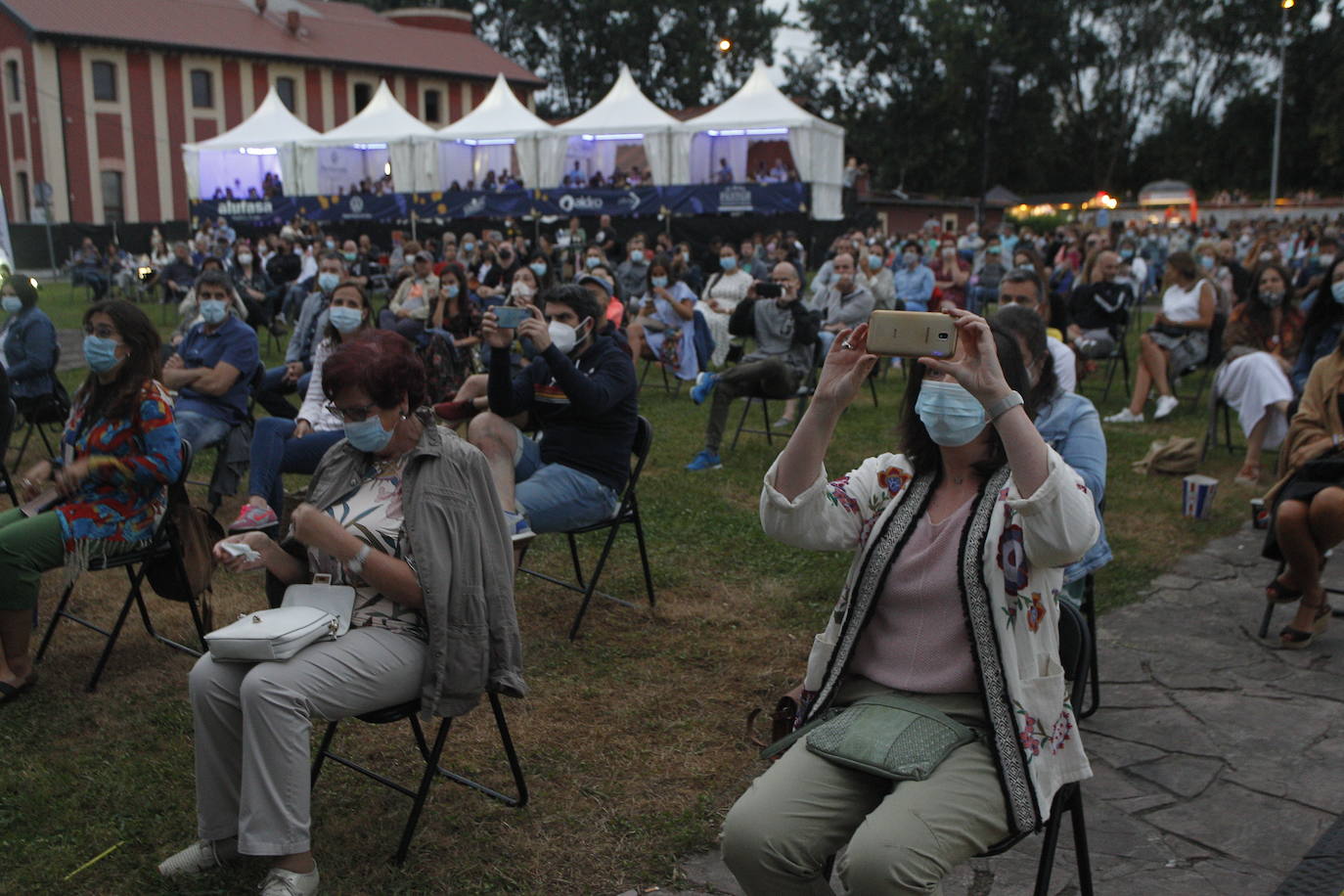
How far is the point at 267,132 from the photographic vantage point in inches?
1297

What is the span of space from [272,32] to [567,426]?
46.7 meters

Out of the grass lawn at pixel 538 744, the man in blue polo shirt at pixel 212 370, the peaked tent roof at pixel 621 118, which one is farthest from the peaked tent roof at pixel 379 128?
the grass lawn at pixel 538 744

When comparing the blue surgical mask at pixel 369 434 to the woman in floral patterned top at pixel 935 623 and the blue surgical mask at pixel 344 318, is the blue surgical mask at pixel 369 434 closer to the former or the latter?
the woman in floral patterned top at pixel 935 623

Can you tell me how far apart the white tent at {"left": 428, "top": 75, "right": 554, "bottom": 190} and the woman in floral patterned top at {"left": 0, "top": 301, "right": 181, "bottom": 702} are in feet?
86.4

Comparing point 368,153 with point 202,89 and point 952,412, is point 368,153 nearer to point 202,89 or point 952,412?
point 202,89

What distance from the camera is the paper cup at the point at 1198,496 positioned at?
668cm

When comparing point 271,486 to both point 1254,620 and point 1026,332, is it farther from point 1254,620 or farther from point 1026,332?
point 1254,620

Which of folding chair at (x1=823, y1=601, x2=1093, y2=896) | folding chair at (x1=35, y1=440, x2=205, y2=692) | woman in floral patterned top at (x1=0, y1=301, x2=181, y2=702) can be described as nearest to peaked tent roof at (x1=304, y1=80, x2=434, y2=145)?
woman in floral patterned top at (x1=0, y1=301, x2=181, y2=702)

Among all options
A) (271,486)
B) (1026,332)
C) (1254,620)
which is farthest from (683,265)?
(1026,332)

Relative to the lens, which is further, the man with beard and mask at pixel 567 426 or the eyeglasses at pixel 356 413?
the man with beard and mask at pixel 567 426

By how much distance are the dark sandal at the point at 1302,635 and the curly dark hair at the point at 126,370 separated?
180 inches

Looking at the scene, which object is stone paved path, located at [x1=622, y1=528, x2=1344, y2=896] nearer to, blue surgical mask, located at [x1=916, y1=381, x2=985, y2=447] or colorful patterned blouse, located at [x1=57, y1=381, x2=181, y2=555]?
blue surgical mask, located at [x1=916, y1=381, x2=985, y2=447]

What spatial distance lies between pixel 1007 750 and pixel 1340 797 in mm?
1830

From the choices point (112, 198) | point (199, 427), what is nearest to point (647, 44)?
point (112, 198)
